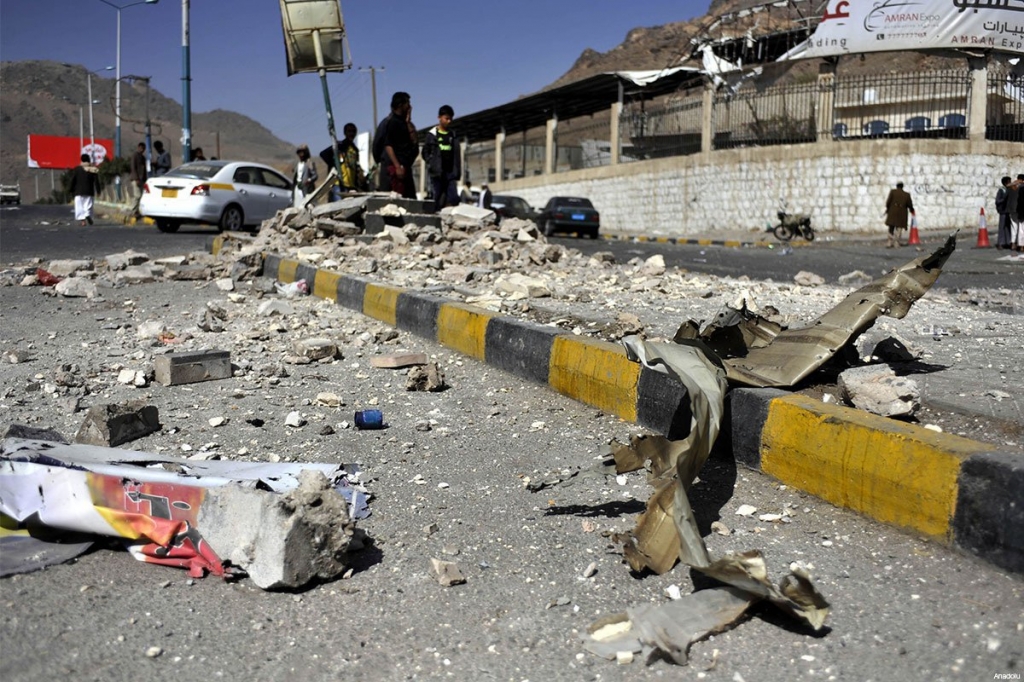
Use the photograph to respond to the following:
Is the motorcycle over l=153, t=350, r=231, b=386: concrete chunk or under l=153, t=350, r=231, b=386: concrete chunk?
over

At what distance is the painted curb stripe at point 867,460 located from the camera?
2.48m

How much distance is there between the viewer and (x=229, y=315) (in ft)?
22.4

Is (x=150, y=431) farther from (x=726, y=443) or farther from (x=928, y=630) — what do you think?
(x=928, y=630)

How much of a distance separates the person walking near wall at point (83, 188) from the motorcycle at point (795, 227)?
1676 cm

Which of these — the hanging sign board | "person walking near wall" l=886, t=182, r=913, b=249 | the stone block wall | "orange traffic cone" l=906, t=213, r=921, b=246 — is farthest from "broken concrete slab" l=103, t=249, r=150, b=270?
the stone block wall

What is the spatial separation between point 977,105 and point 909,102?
5.11 feet

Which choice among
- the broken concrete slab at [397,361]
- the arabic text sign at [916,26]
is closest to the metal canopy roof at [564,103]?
the arabic text sign at [916,26]

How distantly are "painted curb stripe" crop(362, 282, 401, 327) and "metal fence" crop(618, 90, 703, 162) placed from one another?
22.6 m

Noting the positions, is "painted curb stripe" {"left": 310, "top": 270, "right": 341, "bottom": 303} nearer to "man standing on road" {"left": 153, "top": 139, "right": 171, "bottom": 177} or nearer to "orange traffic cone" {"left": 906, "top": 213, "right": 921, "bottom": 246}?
"man standing on road" {"left": 153, "top": 139, "right": 171, "bottom": 177}

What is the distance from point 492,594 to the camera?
2.32 m

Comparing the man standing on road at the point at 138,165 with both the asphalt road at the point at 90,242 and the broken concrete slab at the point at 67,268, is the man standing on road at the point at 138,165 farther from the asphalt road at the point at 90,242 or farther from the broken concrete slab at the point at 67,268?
the broken concrete slab at the point at 67,268

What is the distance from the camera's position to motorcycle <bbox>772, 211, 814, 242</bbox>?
75.3 feet

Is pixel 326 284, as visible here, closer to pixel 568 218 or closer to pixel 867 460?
pixel 867 460

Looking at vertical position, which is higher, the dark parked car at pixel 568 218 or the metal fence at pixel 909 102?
the metal fence at pixel 909 102
